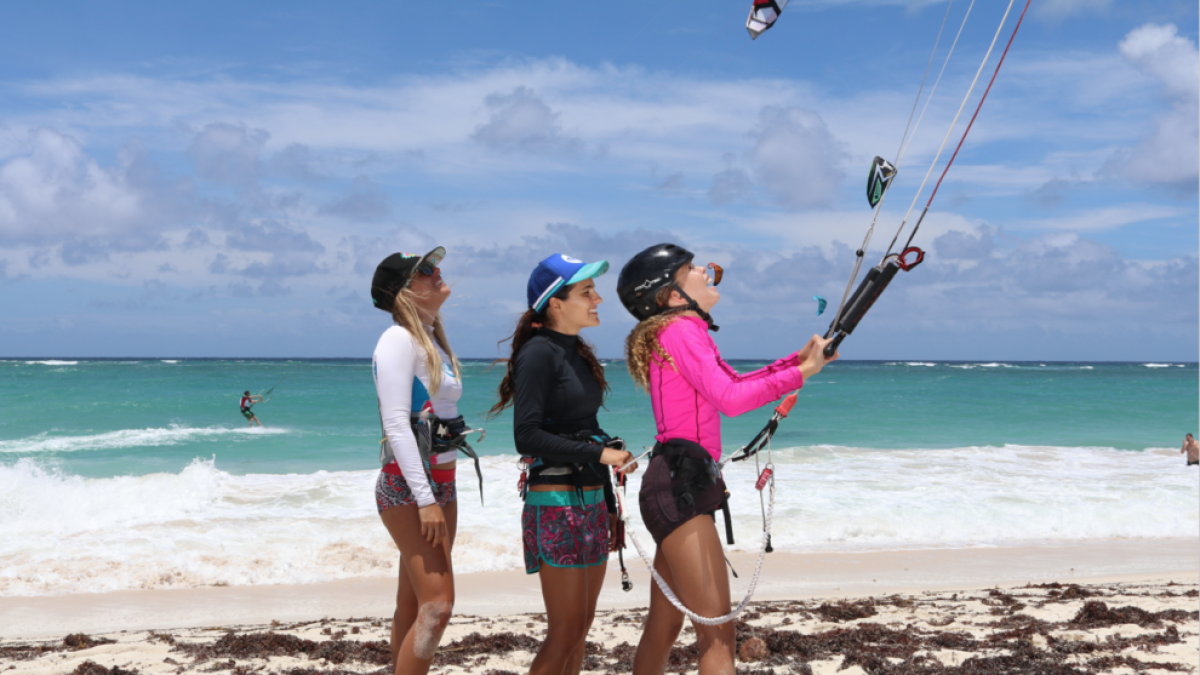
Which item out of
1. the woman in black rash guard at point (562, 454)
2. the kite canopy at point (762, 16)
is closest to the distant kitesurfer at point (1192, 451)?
the kite canopy at point (762, 16)

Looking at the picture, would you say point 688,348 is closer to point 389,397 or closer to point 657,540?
point 657,540

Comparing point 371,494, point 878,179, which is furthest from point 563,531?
point 371,494

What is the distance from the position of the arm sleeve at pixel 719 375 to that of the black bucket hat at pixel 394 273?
1.07 m

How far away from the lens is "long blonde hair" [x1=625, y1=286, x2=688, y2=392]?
3.06 meters

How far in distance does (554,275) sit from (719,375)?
0.79 m

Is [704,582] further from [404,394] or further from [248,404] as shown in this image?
[248,404]

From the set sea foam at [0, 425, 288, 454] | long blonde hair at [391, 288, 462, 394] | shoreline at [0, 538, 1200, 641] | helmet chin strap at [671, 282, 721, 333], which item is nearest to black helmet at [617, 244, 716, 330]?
helmet chin strap at [671, 282, 721, 333]

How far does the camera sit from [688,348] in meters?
2.96

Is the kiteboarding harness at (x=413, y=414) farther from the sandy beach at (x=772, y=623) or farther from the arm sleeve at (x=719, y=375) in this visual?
the sandy beach at (x=772, y=623)

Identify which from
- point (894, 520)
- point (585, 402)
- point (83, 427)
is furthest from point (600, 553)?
point (83, 427)

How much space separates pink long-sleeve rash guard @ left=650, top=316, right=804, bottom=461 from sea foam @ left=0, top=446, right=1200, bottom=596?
666 centimetres

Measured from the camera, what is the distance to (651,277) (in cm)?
317

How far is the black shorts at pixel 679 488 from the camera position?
9.82 feet

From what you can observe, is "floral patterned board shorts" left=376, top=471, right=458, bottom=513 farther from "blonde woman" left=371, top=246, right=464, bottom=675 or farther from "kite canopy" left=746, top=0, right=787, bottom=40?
"kite canopy" left=746, top=0, right=787, bottom=40
